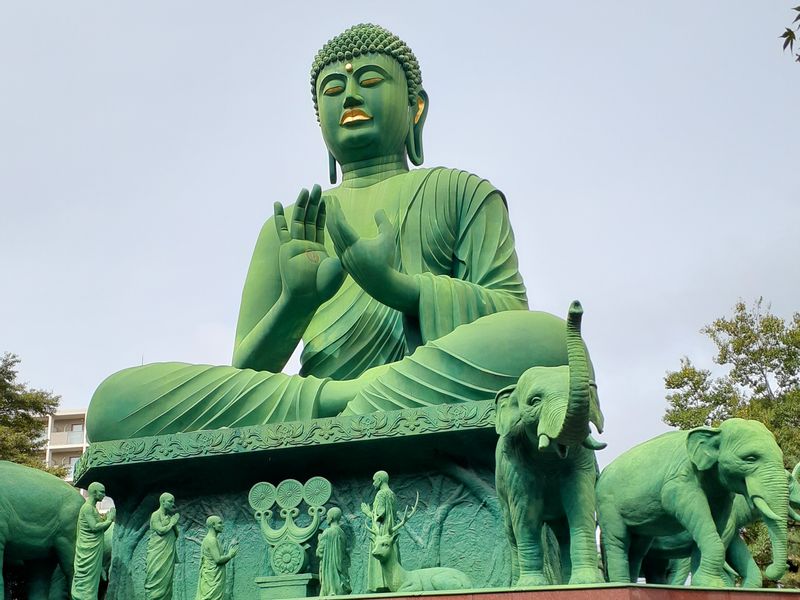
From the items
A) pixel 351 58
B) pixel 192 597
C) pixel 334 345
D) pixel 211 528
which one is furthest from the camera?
pixel 351 58

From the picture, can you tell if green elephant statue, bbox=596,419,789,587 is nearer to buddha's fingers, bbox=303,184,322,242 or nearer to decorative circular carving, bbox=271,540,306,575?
decorative circular carving, bbox=271,540,306,575

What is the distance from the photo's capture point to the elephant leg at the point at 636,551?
23.5 ft

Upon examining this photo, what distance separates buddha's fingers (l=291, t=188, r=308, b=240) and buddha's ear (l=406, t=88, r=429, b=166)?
6.53ft

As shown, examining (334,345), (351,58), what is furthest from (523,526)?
(351,58)

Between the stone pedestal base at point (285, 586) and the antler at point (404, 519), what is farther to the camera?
the stone pedestal base at point (285, 586)

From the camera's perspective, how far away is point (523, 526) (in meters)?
6.84

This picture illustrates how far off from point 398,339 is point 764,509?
3.70 meters

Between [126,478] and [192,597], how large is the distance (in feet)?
3.11

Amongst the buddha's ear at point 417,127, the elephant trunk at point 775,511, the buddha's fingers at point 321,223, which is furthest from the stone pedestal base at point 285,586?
the buddha's ear at point 417,127

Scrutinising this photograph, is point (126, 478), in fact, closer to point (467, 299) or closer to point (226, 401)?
point (226, 401)

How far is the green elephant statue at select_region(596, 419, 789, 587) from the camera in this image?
6.61 m

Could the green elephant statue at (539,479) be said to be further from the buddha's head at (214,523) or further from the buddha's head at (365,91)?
the buddha's head at (365,91)

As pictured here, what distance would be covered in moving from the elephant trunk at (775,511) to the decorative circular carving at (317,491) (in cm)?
272

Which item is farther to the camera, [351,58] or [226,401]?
[351,58]
